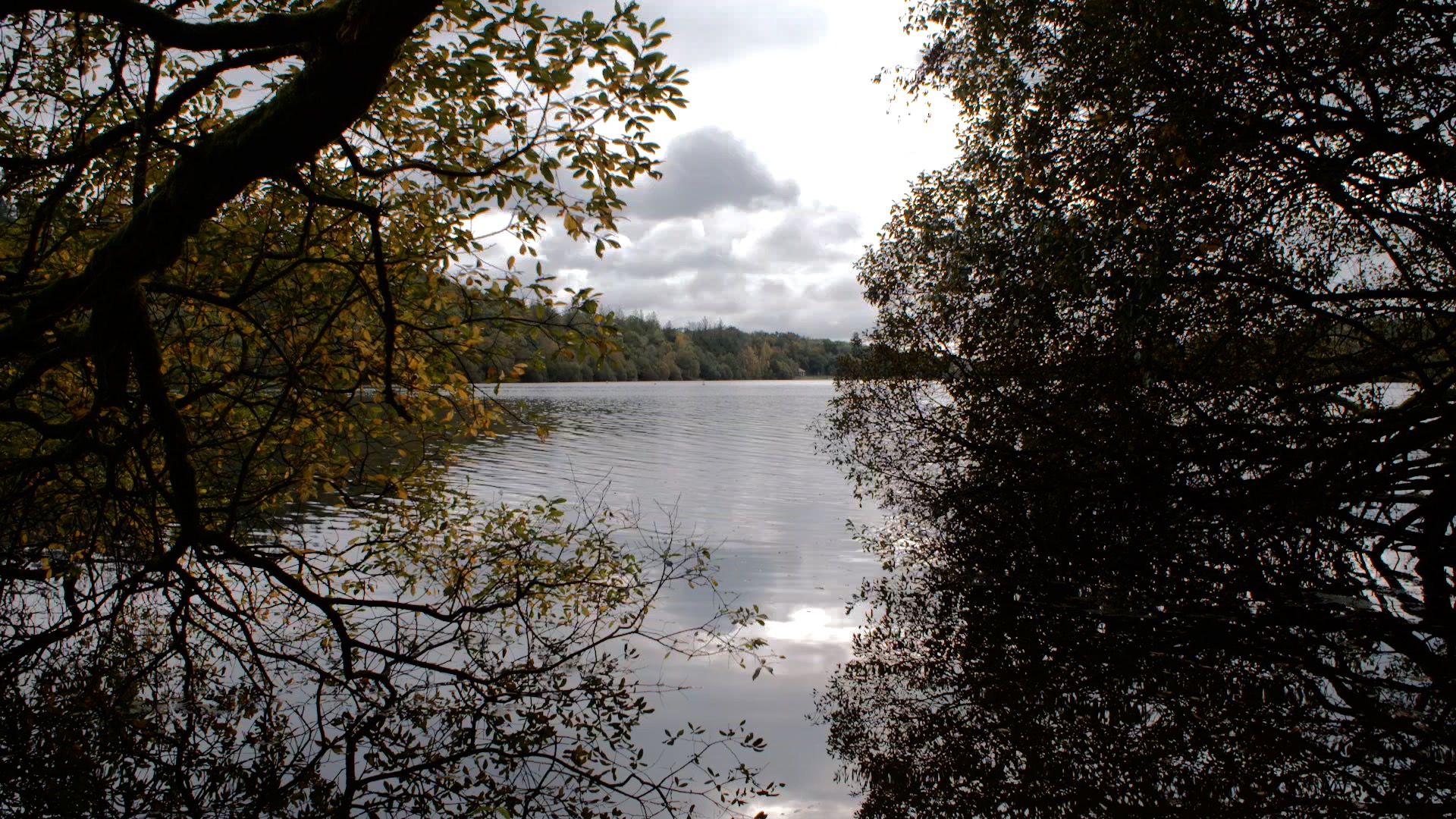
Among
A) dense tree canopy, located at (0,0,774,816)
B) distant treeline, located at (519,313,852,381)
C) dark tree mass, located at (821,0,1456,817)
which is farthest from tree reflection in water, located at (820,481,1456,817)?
distant treeline, located at (519,313,852,381)

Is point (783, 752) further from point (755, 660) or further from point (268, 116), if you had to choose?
point (268, 116)

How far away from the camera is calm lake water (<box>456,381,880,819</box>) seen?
7.77m

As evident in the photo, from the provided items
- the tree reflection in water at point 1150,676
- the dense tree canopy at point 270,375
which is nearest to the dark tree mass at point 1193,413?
the tree reflection in water at point 1150,676

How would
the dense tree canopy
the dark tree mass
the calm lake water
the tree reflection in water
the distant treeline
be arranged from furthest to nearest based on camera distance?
1. the distant treeline
2. the calm lake water
3. the dark tree mass
4. the tree reflection in water
5. the dense tree canopy

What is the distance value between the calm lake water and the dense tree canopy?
Result: 792 millimetres

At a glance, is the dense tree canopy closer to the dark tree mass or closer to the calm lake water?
the calm lake water

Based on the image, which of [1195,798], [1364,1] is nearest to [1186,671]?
[1195,798]

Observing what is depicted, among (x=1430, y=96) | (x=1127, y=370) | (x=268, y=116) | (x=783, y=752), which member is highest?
(x=1430, y=96)

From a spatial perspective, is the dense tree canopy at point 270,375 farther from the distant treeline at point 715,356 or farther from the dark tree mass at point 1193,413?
the distant treeline at point 715,356

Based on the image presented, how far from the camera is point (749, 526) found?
17.3 metres

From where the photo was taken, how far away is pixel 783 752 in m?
7.36

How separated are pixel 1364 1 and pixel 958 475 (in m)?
8.27

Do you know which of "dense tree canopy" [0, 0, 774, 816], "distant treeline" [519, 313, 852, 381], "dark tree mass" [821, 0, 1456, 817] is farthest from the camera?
"distant treeline" [519, 313, 852, 381]

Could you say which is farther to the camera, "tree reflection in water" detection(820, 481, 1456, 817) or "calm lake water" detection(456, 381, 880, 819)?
"calm lake water" detection(456, 381, 880, 819)
